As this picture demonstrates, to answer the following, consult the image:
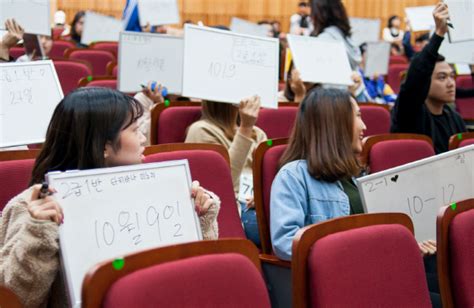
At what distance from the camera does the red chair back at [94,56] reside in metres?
6.48

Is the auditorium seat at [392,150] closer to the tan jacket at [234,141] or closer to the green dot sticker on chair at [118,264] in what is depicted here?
the tan jacket at [234,141]

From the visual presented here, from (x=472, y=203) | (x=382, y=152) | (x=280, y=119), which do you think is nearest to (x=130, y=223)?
(x=472, y=203)

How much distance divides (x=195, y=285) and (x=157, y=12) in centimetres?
474

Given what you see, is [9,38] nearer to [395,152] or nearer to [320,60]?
[320,60]

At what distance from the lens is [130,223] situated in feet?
5.74

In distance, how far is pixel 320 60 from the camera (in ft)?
14.4

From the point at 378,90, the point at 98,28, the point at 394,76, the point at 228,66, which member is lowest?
the point at 394,76

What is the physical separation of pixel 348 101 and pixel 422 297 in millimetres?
980

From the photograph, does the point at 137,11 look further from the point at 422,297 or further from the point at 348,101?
the point at 422,297

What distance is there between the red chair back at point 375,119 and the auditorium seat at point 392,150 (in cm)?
78

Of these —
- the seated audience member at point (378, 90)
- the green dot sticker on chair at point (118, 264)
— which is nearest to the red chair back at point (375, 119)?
the seated audience member at point (378, 90)

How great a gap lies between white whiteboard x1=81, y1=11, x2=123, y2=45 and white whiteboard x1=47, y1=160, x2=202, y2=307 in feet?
20.4

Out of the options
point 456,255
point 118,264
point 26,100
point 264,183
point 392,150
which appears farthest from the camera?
point 392,150

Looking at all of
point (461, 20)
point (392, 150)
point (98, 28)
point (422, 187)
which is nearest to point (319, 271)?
point (422, 187)
